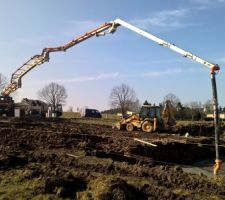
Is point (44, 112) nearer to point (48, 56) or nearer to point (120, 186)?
point (48, 56)

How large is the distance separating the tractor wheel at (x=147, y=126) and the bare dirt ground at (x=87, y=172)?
825 cm

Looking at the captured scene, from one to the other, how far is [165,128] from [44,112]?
27.9 meters

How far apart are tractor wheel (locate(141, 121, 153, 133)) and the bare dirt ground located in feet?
27.1

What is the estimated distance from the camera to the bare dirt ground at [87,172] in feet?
33.5

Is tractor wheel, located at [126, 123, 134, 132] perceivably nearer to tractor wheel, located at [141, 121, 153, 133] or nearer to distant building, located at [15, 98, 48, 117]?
tractor wheel, located at [141, 121, 153, 133]

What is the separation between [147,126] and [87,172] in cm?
1952

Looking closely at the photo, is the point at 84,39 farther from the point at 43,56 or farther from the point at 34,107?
the point at 34,107

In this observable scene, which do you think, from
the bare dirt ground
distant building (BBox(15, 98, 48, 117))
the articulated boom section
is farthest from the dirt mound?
distant building (BBox(15, 98, 48, 117))

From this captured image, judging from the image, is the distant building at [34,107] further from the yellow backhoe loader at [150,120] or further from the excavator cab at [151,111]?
the excavator cab at [151,111]

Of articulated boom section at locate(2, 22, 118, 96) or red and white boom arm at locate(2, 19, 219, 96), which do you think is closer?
red and white boom arm at locate(2, 19, 219, 96)

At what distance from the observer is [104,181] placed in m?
10.3

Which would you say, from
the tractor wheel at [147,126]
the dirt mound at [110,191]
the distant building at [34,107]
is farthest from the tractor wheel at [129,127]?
the distant building at [34,107]

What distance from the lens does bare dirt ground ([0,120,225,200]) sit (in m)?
10.2

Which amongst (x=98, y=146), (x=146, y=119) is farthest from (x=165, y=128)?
(x=98, y=146)
